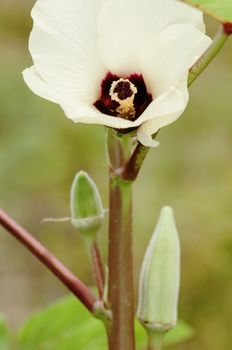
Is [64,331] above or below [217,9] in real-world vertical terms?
below

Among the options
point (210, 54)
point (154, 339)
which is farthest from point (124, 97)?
point (154, 339)

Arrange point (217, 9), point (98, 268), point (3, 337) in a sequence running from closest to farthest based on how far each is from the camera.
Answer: point (217, 9) → point (98, 268) → point (3, 337)

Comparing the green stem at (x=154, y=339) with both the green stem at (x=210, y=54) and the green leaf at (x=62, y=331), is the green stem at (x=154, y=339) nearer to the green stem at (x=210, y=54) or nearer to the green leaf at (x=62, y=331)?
the green leaf at (x=62, y=331)

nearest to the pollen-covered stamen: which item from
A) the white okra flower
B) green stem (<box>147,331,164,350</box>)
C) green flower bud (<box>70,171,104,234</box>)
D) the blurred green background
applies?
the white okra flower

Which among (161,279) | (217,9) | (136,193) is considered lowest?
(136,193)

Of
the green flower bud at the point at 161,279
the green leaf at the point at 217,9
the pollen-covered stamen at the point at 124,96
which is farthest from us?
the green flower bud at the point at 161,279

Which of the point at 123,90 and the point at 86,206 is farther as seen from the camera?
the point at 86,206

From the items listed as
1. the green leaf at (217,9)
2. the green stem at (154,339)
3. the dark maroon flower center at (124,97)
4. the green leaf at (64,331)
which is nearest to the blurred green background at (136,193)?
the green leaf at (64,331)

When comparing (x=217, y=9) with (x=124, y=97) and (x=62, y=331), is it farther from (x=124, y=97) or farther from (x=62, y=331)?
(x=62, y=331)

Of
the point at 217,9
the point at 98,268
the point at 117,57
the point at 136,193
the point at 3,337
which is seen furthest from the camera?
the point at 136,193
